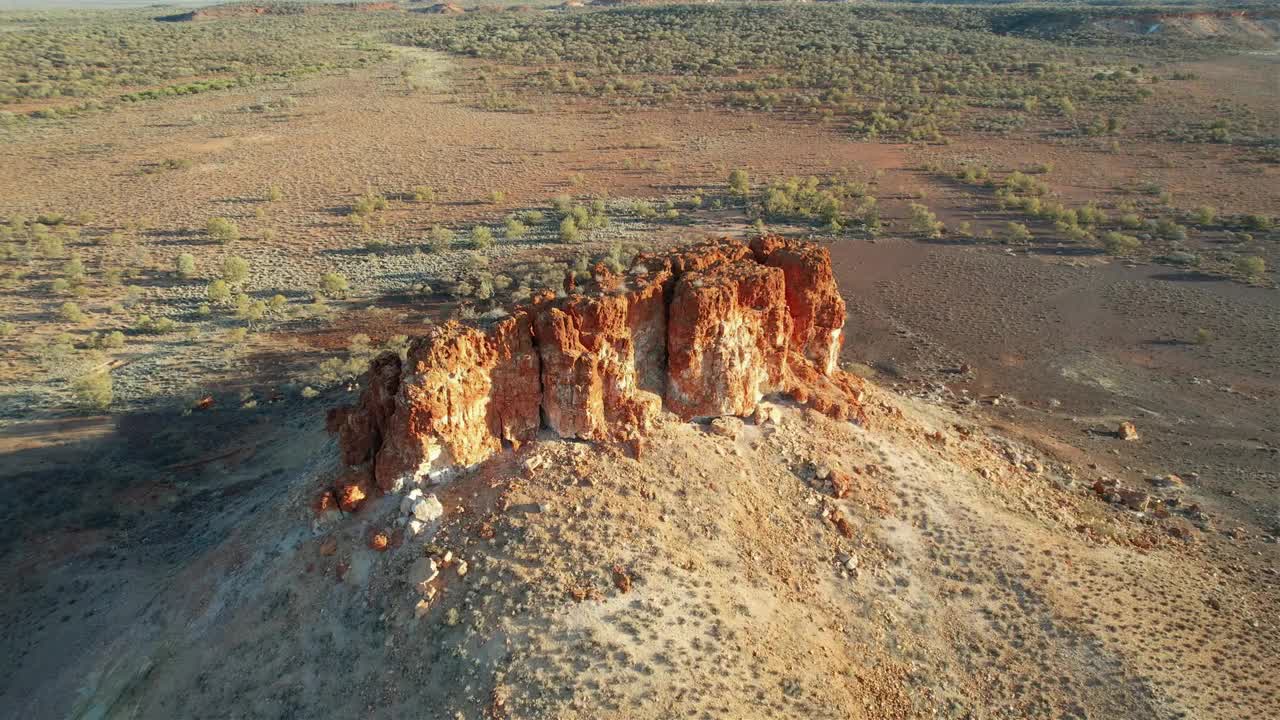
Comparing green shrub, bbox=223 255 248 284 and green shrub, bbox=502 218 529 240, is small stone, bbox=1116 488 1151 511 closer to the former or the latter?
green shrub, bbox=502 218 529 240

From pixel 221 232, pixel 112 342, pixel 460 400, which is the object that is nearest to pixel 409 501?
pixel 460 400

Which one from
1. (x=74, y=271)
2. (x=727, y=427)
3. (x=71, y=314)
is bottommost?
(x=71, y=314)

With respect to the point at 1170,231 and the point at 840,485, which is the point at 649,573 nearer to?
the point at 840,485

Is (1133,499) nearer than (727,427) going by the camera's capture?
No

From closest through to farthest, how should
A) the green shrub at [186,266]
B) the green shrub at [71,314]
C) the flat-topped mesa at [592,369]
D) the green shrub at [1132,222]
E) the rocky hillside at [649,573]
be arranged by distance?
the rocky hillside at [649,573] → the flat-topped mesa at [592,369] → the green shrub at [71,314] → the green shrub at [186,266] → the green shrub at [1132,222]

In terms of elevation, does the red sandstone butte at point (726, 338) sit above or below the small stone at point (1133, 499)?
above

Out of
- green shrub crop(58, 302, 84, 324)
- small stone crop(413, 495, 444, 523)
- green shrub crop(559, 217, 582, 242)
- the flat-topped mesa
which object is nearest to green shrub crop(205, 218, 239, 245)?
green shrub crop(58, 302, 84, 324)

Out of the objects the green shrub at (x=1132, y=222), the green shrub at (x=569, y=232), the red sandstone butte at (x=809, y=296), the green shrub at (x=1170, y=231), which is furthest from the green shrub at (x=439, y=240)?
the green shrub at (x=1170, y=231)

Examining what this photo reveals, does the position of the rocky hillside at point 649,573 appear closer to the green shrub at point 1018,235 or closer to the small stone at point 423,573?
the small stone at point 423,573
